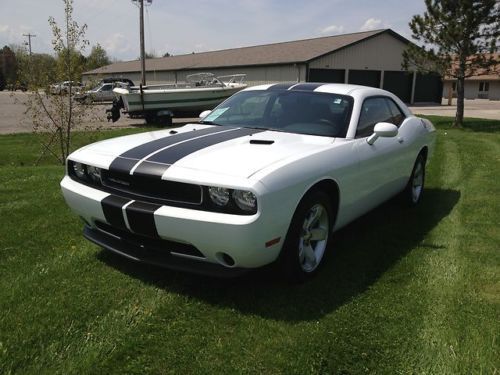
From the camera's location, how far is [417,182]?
569 cm

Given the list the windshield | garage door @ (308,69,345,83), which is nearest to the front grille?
the windshield

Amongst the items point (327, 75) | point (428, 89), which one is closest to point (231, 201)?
point (327, 75)

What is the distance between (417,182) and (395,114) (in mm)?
1012

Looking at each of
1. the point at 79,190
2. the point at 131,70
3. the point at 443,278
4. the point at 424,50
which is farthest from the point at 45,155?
the point at 131,70

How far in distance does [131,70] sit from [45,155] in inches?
1690

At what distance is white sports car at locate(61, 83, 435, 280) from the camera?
2822 millimetres

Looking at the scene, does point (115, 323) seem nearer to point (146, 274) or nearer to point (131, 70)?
point (146, 274)

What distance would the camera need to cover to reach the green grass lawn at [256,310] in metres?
2.53

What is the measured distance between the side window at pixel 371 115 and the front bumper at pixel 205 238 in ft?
5.32

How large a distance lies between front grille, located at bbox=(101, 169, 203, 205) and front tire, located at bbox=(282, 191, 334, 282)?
2.27 feet

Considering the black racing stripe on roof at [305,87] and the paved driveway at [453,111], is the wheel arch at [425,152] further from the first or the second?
the paved driveway at [453,111]

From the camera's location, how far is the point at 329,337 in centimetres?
276

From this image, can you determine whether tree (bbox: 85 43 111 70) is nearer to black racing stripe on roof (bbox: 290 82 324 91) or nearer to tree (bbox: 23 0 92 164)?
tree (bbox: 23 0 92 164)

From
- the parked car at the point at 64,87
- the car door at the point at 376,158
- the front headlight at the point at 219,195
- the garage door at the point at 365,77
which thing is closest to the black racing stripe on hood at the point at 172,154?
the front headlight at the point at 219,195
